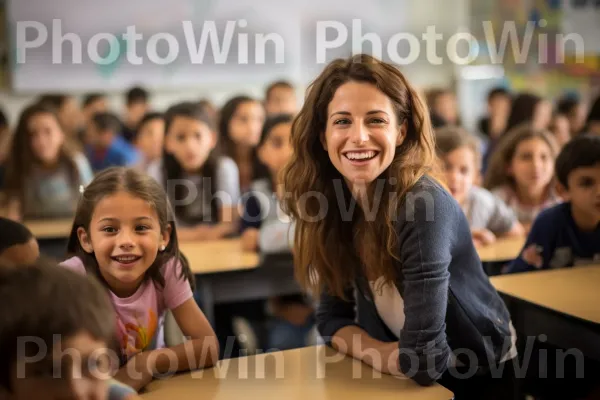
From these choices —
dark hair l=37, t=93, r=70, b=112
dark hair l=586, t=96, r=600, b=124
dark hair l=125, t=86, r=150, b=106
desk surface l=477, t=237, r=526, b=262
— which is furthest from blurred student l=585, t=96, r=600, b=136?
dark hair l=37, t=93, r=70, b=112

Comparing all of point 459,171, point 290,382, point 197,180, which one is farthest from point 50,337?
point 197,180

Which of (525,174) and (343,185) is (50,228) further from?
(525,174)

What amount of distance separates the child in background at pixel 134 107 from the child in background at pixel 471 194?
11.2 feet

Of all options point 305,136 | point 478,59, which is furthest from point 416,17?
point 305,136

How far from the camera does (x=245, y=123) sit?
160 inches

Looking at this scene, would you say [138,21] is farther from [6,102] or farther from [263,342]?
[263,342]

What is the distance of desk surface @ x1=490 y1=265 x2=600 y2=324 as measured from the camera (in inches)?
70.7

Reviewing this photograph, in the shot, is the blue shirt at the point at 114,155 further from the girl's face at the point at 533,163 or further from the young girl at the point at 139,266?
the young girl at the point at 139,266

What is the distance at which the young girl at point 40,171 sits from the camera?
3.42 meters

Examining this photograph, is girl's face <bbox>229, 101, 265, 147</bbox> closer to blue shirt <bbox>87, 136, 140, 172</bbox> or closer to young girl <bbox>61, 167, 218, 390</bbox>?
blue shirt <bbox>87, 136, 140, 172</bbox>

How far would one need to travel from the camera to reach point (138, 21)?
235 inches

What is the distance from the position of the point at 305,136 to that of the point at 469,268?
0.51 meters

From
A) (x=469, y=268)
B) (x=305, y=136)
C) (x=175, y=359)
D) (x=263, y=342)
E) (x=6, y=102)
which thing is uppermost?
(x=6, y=102)

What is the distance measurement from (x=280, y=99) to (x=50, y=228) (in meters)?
2.02
